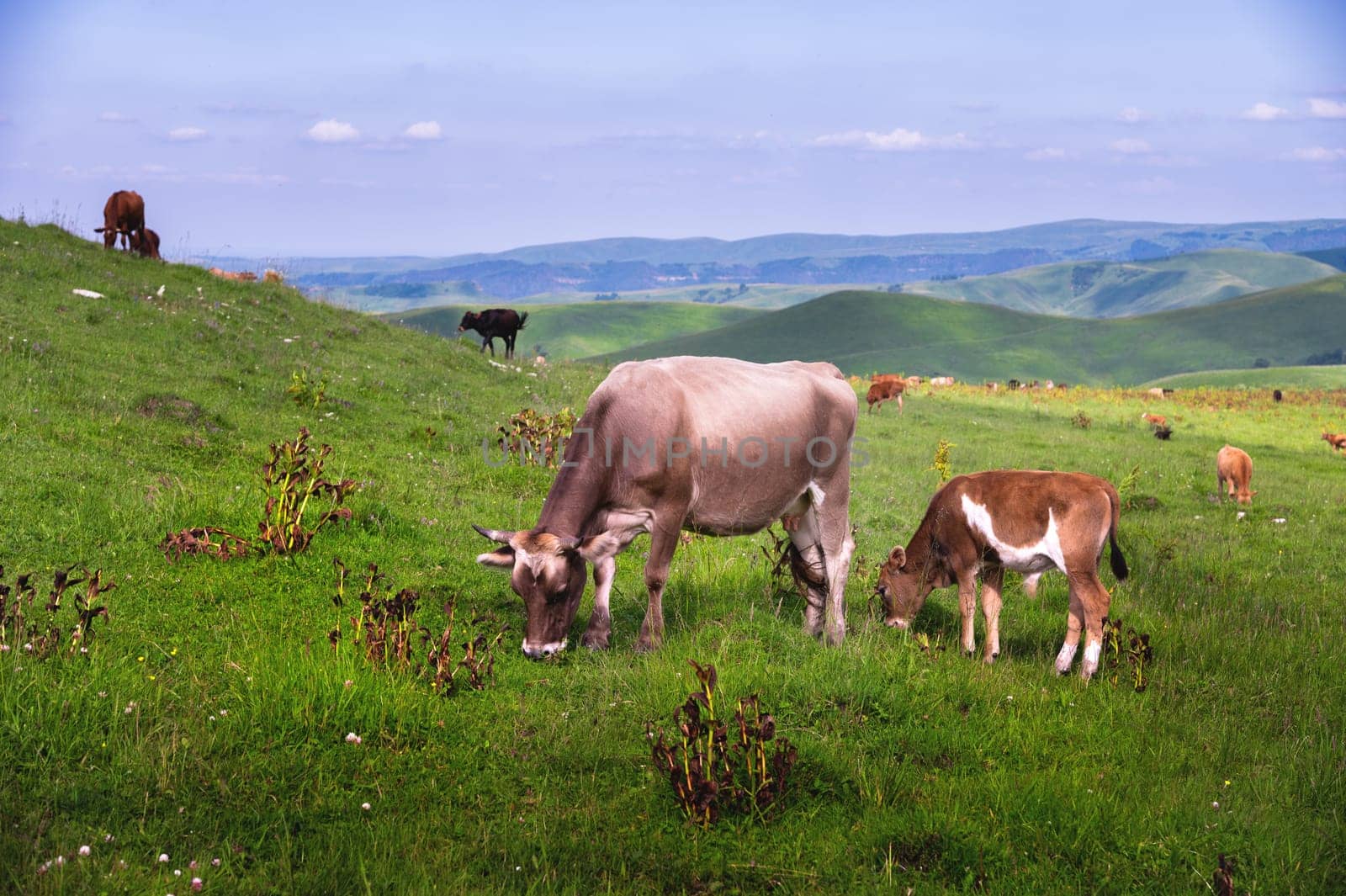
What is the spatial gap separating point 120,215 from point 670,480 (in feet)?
73.5

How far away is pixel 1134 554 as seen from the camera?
12.9 m

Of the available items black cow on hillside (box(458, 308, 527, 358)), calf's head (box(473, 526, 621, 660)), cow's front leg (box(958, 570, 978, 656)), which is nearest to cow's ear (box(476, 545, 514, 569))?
calf's head (box(473, 526, 621, 660))

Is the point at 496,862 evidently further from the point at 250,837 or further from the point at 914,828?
the point at 914,828

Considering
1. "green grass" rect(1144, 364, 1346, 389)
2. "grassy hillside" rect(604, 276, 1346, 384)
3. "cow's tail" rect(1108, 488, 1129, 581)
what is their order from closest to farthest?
"cow's tail" rect(1108, 488, 1129, 581) → "green grass" rect(1144, 364, 1346, 389) → "grassy hillside" rect(604, 276, 1346, 384)

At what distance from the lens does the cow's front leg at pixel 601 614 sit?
25.0 feet

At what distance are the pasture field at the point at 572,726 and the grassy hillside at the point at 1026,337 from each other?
10635 cm

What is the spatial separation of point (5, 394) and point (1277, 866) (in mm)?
13884

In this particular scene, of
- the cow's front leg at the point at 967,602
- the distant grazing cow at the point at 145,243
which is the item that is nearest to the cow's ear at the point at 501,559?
the cow's front leg at the point at 967,602

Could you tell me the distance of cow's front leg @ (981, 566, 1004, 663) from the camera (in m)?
8.30

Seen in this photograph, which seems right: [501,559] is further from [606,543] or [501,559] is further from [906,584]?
[906,584]

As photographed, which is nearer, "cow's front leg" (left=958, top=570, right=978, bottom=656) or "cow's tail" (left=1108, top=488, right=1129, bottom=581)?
"cow's tail" (left=1108, top=488, right=1129, bottom=581)

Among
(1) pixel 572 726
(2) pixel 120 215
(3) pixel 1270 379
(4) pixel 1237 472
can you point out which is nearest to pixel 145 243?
(2) pixel 120 215

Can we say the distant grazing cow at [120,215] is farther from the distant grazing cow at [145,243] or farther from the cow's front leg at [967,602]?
the cow's front leg at [967,602]

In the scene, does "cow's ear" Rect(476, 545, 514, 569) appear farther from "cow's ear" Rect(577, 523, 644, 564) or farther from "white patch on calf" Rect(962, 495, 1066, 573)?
"white patch on calf" Rect(962, 495, 1066, 573)
